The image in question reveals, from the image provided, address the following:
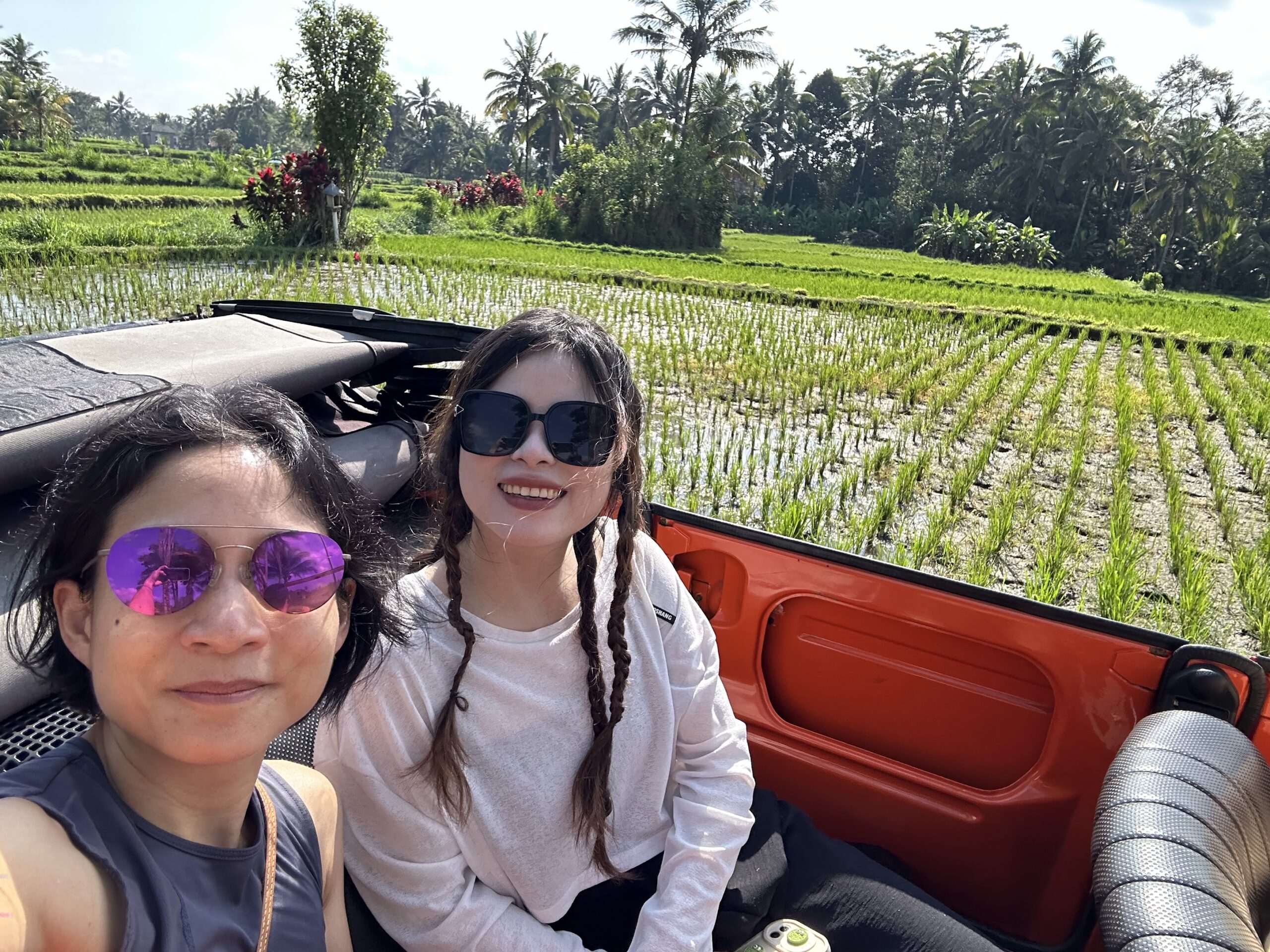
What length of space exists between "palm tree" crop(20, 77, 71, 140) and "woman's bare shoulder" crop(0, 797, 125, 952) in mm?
54850

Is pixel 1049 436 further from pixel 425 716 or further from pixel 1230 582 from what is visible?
pixel 425 716

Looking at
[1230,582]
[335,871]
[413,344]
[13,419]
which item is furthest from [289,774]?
[1230,582]

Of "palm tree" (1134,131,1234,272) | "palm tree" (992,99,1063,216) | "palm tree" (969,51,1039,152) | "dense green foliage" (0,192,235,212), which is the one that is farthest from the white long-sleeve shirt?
"palm tree" (969,51,1039,152)

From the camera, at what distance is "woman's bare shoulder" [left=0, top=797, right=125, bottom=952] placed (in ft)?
2.03

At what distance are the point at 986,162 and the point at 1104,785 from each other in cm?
4460

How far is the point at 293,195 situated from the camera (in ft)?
50.5

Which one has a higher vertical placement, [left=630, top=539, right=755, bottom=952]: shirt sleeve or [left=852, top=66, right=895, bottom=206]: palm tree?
[left=852, top=66, right=895, bottom=206]: palm tree

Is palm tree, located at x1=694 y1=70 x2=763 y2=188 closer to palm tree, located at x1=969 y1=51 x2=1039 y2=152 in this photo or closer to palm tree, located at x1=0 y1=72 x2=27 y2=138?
palm tree, located at x1=969 y1=51 x2=1039 y2=152

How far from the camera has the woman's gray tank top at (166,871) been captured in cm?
68

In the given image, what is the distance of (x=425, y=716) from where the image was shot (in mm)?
1183

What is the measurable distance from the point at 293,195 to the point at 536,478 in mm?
16309

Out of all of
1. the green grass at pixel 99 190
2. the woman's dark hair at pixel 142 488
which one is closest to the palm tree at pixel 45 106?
the green grass at pixel 99 190

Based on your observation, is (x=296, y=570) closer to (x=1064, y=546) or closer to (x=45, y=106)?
(x=1064, y=546)

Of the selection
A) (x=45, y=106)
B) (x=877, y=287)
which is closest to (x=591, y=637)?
(x=877, y=287)
